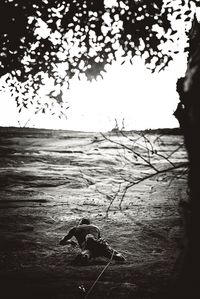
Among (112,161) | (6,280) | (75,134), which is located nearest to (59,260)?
(6,280)

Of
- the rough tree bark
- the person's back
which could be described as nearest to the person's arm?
the person's back

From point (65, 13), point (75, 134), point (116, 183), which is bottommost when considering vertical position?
point (116, 183)

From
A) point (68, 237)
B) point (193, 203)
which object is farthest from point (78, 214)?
point (193, 203)

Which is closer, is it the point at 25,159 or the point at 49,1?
the point at 49,1

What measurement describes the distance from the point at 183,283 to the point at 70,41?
714cm

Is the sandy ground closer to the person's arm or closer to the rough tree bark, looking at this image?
A: the person's arm

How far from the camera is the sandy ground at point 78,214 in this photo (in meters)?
3.03

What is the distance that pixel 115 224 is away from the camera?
493cm

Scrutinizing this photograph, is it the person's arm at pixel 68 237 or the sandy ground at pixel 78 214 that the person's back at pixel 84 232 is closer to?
the person's arm at pixel 68 237

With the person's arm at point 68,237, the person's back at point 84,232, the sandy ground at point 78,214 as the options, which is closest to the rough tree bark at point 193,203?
the sandy ground at point 78,214

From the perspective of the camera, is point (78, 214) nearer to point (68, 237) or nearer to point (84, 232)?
point (68, 237)

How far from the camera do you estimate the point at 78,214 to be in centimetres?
→ 525

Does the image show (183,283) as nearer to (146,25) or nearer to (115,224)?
(115,224)

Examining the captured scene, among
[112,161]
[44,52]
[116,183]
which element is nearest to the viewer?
[116,183]
